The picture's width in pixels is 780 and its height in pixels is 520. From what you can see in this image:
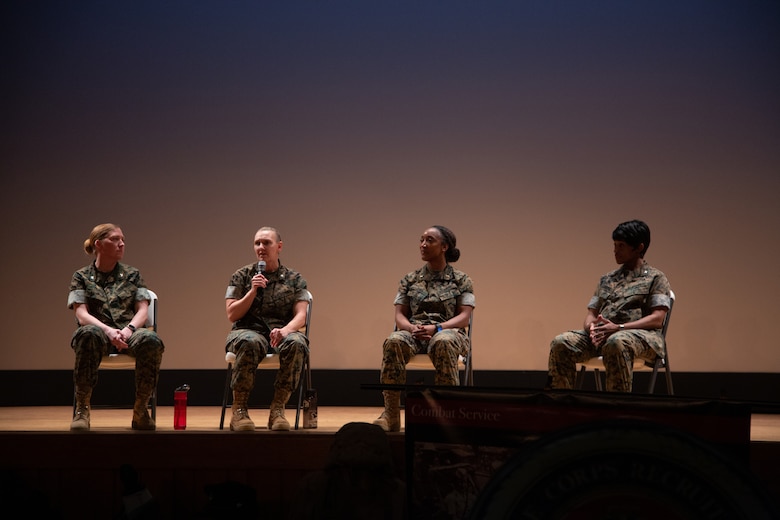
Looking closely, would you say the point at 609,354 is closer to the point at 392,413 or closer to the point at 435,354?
the point at 435,354

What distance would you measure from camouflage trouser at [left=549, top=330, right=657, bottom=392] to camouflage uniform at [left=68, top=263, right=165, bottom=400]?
2006 millimetres

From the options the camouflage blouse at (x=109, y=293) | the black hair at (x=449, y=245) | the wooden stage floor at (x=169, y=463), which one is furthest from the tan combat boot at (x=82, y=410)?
the black hair at (x=449, y=245)

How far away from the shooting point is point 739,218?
5.64 metres

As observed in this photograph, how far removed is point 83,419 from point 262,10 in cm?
330

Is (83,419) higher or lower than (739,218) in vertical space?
lower

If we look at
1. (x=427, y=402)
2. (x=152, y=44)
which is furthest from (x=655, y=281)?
(x=152, y=44)

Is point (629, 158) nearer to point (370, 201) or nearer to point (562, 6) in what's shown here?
point (562, 6)

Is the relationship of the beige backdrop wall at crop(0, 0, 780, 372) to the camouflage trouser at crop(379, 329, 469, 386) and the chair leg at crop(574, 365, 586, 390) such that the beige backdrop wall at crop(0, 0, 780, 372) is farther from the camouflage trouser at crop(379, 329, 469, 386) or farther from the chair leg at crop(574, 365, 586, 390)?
the camouflage trouser at crop(379, 329, 469, 386)

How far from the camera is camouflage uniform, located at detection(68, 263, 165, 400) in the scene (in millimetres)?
3936

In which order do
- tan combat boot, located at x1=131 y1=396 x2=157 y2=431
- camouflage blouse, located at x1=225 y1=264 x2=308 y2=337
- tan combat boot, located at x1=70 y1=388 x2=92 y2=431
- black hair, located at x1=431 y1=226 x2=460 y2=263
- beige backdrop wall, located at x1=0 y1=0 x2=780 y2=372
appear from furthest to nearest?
beige backdrop wall, located at x1=0 y1=0 x2=780 y2=372
black hair, located at x1=431 y1=226 x2=460 y2=263
camouflage blouse, located at x1=225 y1=264 x2=308 y2=337
tan combat boot, located at x1=131 y1=396 x2=157 y2=431
tan combat boot, located at x1=70 y1=388 x2=92 y2=431

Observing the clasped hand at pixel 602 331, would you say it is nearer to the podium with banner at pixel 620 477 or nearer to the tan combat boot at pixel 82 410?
the tan combat boot at pixel 82 410

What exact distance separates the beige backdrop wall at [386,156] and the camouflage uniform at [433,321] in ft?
3.63

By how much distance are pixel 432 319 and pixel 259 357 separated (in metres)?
1.02

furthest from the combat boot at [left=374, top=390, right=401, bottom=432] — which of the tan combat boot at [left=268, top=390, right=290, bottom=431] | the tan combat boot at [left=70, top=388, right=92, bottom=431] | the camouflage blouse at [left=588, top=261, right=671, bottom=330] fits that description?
the tan combat boot at [left=70, top=388, right=92, bottom=431]
